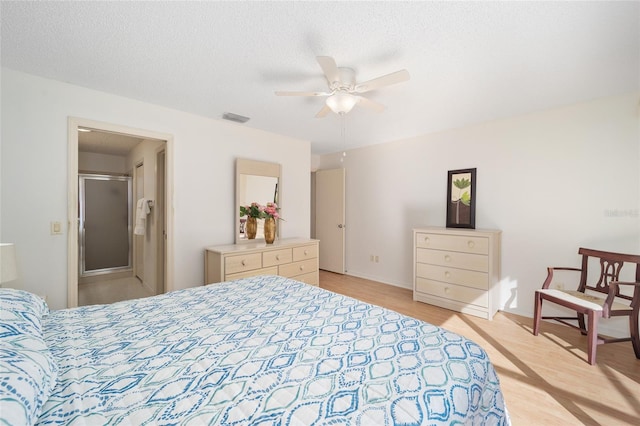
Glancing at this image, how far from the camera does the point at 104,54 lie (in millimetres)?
1842

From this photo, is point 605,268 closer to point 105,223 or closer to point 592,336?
point 592,336

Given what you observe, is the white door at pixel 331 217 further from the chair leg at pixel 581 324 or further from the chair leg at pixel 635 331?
the chair leg at pixel 635 331

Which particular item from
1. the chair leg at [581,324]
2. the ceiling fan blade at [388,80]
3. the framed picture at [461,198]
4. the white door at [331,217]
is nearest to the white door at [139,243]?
the white door at [331,217]

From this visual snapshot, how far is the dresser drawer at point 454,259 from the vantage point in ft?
9.64

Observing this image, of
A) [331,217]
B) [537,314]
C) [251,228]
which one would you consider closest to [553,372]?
[537,314]

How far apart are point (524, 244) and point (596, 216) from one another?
2.14 ft

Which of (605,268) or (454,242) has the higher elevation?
(454,242)

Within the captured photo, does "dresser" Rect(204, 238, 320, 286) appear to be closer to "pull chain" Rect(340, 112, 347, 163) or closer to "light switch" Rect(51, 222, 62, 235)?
"light switch" Rect(51, 222, 62, 235)

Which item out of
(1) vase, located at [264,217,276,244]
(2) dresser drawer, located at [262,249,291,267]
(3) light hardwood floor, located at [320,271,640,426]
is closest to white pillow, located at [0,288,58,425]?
(2) dresser drawer, located at [262,249,291,267]

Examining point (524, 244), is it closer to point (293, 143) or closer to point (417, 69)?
point (417, 69)

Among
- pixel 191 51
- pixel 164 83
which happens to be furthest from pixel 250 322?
pixel 164 83

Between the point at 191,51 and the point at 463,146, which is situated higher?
the point at 191,51

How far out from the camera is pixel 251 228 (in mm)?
3443

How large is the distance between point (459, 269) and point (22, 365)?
3438 mm
